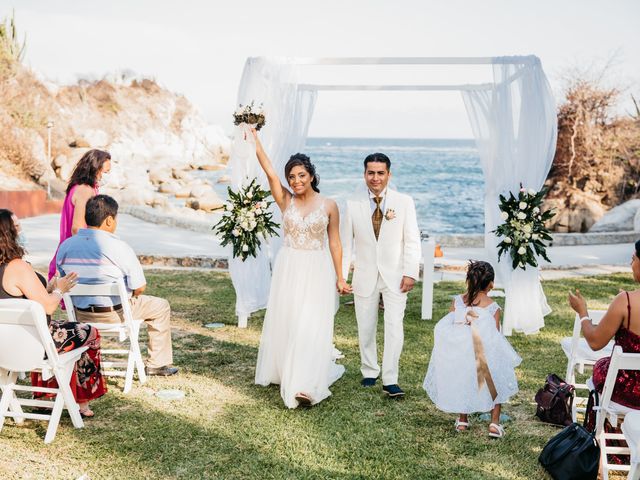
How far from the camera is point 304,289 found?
5219 mm

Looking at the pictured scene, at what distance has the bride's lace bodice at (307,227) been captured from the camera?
17.1 feet

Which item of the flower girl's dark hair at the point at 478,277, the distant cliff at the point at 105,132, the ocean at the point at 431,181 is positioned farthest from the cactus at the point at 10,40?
the flower girl's dark hair at the point at 478,277

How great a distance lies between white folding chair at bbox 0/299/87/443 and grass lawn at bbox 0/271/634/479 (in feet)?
0.53

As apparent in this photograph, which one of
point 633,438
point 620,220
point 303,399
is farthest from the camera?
point 620,220

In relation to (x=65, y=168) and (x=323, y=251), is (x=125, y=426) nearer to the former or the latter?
(x=323, y=251)

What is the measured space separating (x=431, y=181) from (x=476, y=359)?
2234 inches

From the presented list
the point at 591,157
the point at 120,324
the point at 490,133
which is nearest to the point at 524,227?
the point at 490,133

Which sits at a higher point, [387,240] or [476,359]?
[387,240]

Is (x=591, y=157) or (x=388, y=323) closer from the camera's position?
(x=388, y=323)

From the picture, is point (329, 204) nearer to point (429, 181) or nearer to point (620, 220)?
point (620, 220)

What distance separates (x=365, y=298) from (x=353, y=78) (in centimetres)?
6100

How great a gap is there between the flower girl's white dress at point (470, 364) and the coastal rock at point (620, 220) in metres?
14.3

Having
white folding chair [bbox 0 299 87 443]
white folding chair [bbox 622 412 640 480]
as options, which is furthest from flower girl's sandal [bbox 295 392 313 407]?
white folding chair [bbox 622 412 640 480]

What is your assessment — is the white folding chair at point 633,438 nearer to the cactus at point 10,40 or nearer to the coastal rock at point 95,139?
the cactus at point 10,40
